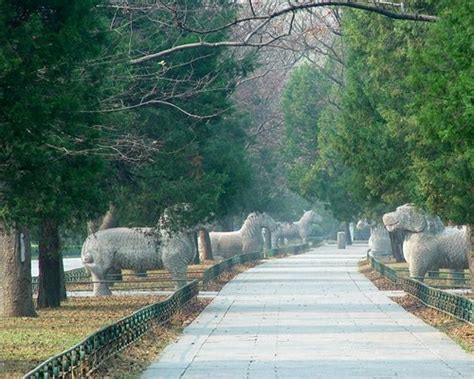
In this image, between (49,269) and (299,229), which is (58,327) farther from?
(299,229)

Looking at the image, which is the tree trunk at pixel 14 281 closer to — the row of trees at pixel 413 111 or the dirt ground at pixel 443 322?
the dirt ground at pixel 443 322

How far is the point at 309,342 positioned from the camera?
24.5 m

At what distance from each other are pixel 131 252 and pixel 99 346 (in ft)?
70.8

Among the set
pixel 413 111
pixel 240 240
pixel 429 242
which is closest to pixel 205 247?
pixel 240 240

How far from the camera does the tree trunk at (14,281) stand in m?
30.5

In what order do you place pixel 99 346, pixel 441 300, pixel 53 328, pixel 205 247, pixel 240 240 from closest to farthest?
pixel 99 346 < pixel 53 328 < pixel 441 300 < pixel 205 247 < pixel 240 240

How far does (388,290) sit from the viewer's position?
4406 cm

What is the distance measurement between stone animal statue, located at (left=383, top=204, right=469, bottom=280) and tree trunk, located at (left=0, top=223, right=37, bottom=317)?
14263mm

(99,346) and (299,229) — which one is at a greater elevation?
(299,229)

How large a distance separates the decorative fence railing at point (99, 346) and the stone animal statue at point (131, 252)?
1092 centimetres

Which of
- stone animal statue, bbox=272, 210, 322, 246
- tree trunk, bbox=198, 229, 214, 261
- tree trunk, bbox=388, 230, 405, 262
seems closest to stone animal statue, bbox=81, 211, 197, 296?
tree trunk, bbox=388, 230, 405, 262

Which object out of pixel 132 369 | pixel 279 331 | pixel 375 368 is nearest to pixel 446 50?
pixel 375 368

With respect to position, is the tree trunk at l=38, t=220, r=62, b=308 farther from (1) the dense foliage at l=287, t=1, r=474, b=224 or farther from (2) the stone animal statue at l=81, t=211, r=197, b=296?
(1) the dense foliage at l=287, t=1, r=474, b=224

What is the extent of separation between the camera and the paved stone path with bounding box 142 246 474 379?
1962cm
